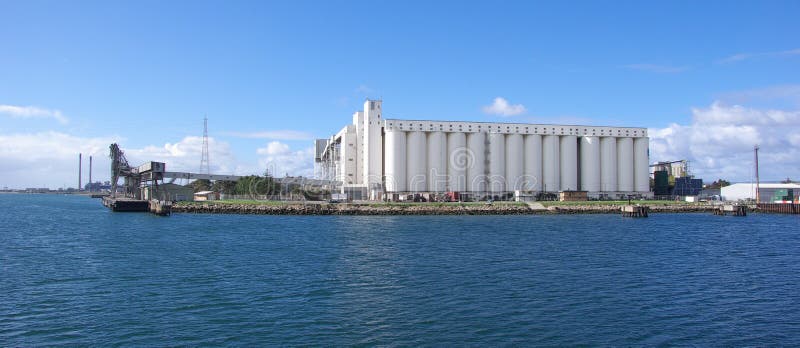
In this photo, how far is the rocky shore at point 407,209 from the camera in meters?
80.5

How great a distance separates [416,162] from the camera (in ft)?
342

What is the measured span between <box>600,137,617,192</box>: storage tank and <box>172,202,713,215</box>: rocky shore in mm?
20031

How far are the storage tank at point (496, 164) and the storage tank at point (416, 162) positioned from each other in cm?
1211

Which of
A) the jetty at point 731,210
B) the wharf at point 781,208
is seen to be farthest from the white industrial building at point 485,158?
the jetty at point 731,210

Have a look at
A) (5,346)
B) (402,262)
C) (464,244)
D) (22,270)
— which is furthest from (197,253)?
(5,346)

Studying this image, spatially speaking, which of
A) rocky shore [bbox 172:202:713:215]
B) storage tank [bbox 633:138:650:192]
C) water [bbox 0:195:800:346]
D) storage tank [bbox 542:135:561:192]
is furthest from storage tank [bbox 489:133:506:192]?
water [bbox 0:195:800:346]

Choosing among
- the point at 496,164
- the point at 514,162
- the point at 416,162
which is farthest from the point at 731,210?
the point at 416,162

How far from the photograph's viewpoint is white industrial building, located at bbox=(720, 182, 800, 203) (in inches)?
4495

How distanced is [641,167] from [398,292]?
103 m

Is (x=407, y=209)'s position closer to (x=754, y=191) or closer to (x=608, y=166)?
(x=608, y=166)

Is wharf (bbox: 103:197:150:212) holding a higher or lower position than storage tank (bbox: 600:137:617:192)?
lower

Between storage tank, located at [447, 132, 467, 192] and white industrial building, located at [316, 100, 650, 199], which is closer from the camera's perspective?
white industrial building, located at [316, 100, 650, 199]

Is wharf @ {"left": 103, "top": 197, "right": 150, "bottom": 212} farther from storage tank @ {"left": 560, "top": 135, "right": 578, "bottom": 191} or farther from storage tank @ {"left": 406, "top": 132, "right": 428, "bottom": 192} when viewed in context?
storage tank @ {"left": 560, "top": 135, "right": 578, "bottom": 191}

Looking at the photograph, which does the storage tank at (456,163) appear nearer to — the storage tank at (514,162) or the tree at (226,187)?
the storage tank at (514,162)
